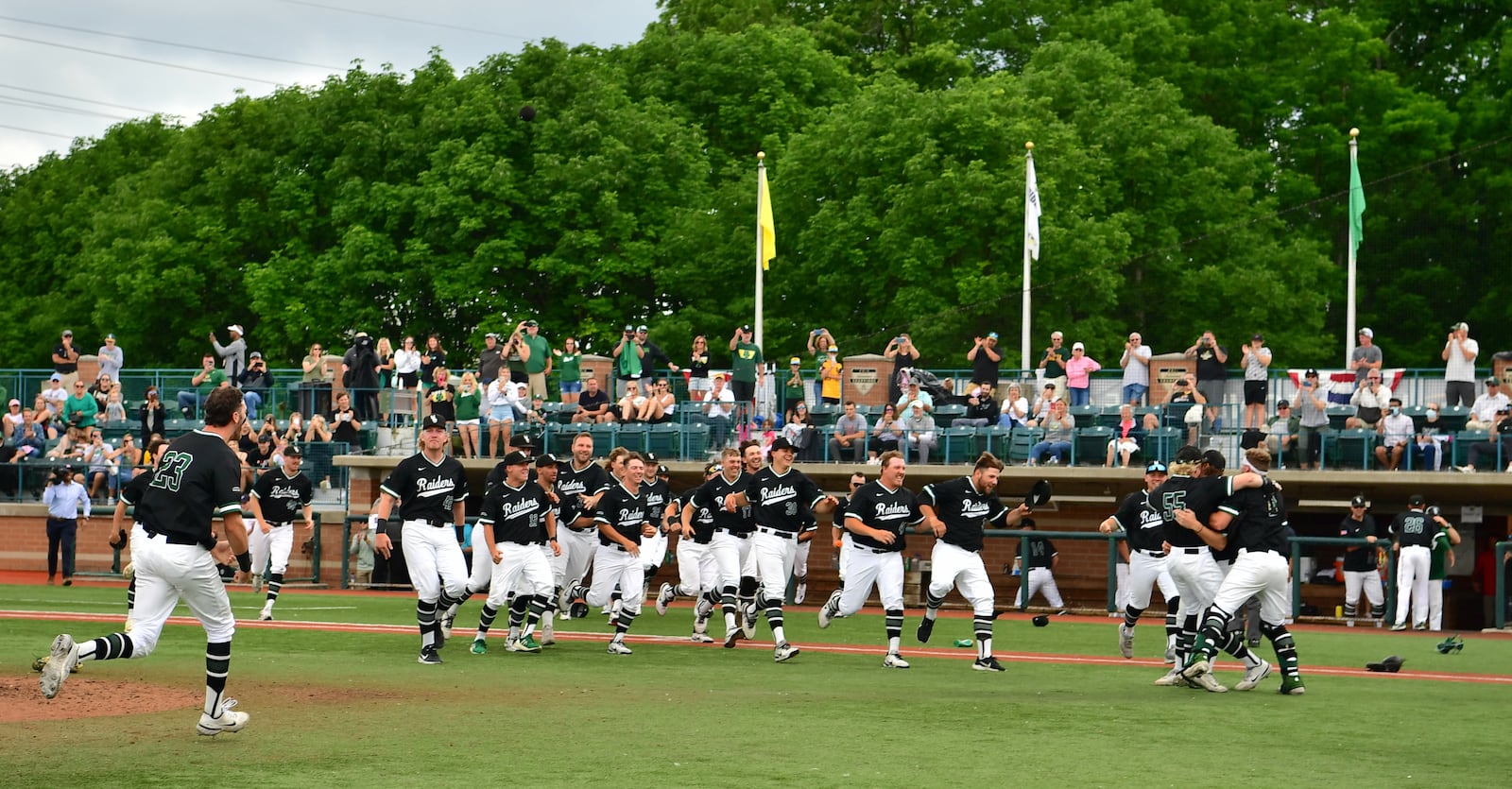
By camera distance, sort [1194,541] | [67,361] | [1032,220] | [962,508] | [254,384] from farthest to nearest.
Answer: [1032,220], [67,361], [254,384], [962,508], [1194,541]

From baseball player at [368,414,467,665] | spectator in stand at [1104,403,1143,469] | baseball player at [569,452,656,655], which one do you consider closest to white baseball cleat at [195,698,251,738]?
baseball player at [368,414,467,665]

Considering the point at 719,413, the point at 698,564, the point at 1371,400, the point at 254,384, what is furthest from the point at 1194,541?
the point at 254,384

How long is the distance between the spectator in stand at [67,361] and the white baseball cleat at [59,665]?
78.9 feet

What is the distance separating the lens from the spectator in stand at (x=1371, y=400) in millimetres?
28812

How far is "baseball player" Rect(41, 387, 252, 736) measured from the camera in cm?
1116

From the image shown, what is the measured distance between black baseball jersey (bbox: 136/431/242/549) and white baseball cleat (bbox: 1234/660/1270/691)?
873 centimetres

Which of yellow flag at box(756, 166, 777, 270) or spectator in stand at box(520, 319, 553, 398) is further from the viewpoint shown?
yellow flag at box(756, 166, 777, 270)

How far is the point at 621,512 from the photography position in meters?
19.1

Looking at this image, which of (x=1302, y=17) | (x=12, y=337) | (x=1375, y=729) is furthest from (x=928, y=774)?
(x=12, y=337)

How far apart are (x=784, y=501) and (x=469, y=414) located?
14333 mm

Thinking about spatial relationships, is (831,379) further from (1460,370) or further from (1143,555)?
(1143,555)

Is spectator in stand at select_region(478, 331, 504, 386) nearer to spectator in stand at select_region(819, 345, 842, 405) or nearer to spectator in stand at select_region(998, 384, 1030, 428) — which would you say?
spectator in stand at select_region(819, 345, 842, 405)

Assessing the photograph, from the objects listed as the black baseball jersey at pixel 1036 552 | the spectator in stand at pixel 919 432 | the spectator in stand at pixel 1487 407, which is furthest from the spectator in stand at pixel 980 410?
the spectator in stand at pixel 1487 407

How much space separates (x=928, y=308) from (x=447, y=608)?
28.4 m
